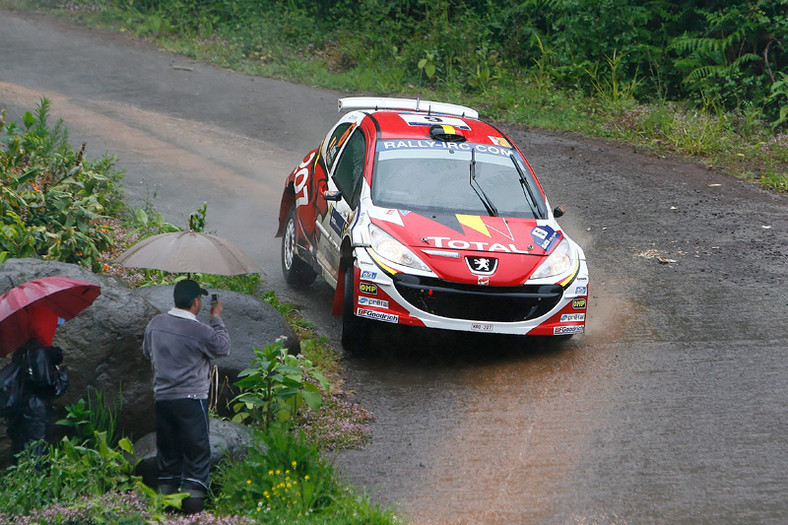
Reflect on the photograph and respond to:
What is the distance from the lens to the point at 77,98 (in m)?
18.0

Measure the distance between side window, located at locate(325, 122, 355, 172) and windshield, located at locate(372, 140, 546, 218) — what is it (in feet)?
2.82

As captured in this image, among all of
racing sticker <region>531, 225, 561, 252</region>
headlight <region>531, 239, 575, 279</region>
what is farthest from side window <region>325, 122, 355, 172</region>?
headlight <region>531, 239, 575, 279</region>

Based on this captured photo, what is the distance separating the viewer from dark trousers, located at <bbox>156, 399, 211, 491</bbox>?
19.1 feet

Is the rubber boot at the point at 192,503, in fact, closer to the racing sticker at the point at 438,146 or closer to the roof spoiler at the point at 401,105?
the racing sticker at the point at 438,146

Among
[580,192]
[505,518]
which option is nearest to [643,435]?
[505,518]

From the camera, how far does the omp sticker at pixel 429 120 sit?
9758mm

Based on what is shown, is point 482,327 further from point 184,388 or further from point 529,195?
point 184,388

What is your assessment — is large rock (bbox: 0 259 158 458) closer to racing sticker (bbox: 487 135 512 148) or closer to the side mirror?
the side mirror

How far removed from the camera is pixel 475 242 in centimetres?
802

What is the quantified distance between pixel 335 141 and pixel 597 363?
149 inches

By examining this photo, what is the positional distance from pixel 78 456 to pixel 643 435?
3.98m

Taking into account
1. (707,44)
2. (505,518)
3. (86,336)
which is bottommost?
(505,518)

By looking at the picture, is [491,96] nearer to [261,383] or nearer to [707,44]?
[707,44]

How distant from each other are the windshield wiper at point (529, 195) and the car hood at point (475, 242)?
0.70ft
